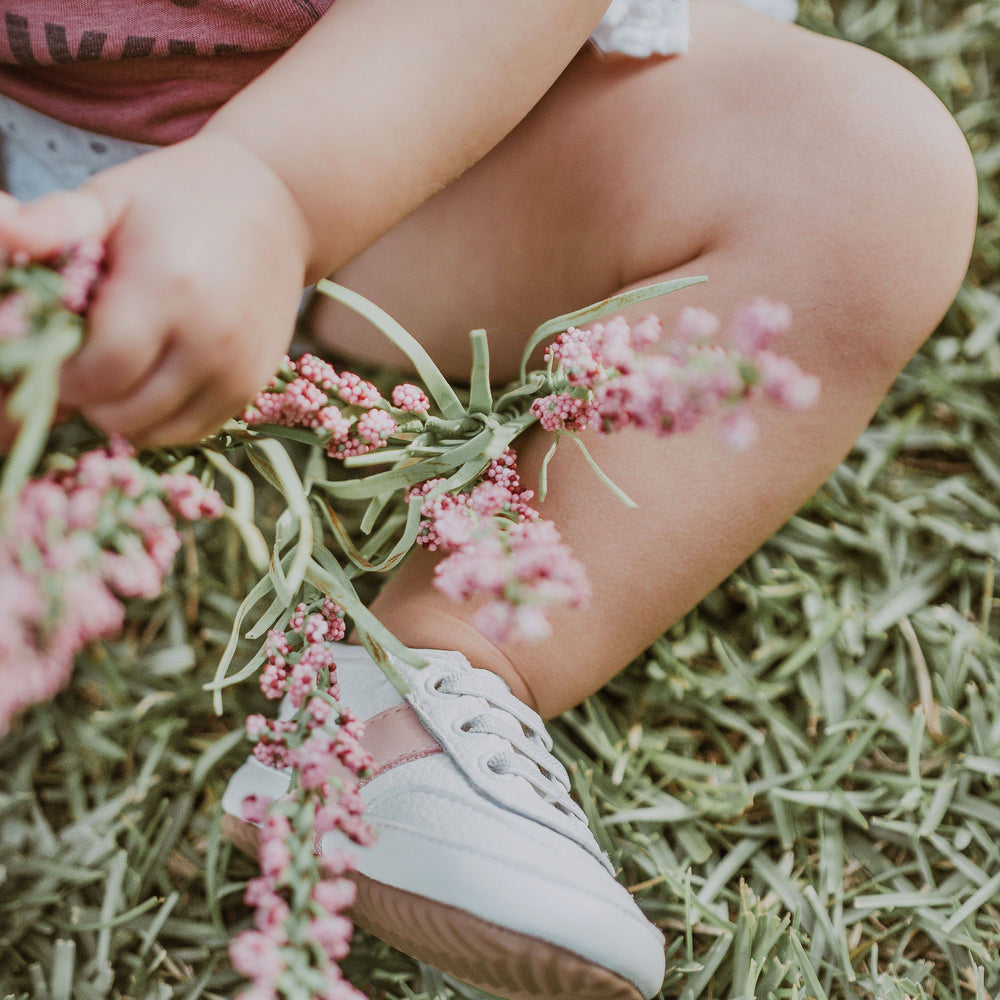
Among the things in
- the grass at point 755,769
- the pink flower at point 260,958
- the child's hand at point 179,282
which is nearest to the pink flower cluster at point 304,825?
the pink flower at point 260,958

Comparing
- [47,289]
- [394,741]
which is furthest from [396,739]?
[47,289]

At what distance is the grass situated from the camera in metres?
0.58

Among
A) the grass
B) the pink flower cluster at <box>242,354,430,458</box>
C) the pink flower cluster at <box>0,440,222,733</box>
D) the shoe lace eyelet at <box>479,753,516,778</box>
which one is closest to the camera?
the pink flower cluster at <box>0,440,222,733</box>

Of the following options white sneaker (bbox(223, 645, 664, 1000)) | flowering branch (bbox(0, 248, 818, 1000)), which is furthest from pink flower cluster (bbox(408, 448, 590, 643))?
white sneaker (bbox(223, 645, 664, 1000))

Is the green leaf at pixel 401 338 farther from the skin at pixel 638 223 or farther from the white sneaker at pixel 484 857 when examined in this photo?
the white sneaker at pixel 484 857

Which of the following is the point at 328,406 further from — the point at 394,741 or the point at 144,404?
the point at 394,741

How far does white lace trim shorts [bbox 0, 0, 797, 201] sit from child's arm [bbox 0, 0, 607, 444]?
12 cm

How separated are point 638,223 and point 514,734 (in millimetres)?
331

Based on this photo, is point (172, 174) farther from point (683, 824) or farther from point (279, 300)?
point (683, 824)

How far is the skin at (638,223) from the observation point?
1.22ft

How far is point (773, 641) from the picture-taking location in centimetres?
65

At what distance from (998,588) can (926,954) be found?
0.28 m

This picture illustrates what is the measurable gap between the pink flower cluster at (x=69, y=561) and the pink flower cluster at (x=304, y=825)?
0.09 metres

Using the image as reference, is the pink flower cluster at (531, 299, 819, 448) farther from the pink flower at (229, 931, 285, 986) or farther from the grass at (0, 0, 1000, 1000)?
the grass at (0, 0, 1000, 1000)
